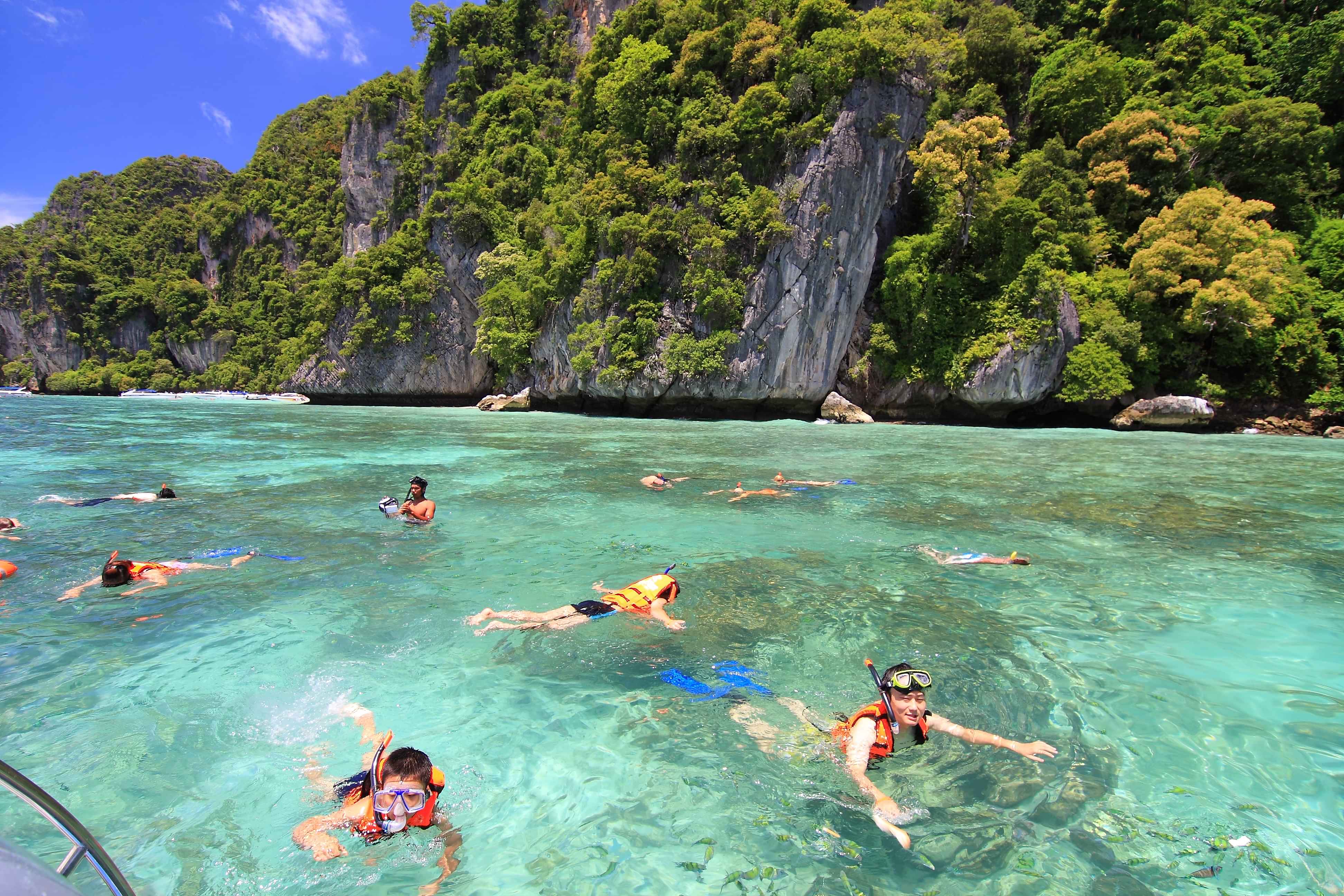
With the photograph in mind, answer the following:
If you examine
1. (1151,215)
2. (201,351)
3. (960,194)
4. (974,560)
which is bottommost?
(974,560)

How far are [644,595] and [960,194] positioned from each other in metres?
28.1

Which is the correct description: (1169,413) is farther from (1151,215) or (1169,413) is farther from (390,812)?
(390,812)

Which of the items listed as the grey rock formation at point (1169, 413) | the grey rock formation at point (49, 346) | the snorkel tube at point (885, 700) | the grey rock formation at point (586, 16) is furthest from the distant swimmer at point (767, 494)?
the grey rock formation at point (49, 346)

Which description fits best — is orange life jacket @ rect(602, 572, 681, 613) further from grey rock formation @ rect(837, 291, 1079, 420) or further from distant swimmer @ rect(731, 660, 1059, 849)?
grey rock formation @ rect(837, 291, 1079, 420)

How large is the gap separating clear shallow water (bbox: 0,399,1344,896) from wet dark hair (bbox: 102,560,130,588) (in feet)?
0.63

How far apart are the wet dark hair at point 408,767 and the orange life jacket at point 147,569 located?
5811 millimetres

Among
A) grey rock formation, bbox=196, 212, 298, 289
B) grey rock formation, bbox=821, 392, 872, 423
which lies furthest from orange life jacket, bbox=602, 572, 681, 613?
grey rock formation, bbox=196, 212, 298, 289

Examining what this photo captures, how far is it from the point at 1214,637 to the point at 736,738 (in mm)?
4925

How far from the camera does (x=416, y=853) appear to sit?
319 cm

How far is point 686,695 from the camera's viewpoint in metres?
4.62

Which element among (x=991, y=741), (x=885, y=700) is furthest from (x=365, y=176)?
(x=991, y=741)

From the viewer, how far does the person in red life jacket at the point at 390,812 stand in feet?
10.3

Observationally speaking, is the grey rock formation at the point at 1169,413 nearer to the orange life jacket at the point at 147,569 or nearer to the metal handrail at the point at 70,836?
the orange life jacket at the point at 147,569

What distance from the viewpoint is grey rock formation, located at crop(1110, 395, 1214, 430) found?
23.9 meters
